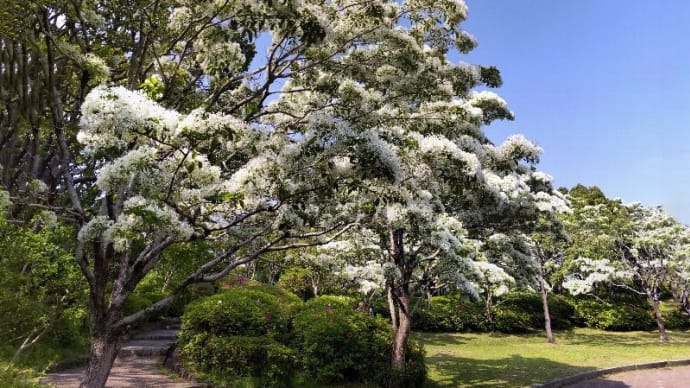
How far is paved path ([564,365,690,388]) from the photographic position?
1380 centimetres

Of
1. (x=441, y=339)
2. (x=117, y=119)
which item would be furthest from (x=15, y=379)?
(x=441, y=339)

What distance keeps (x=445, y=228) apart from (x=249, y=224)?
4521 mm

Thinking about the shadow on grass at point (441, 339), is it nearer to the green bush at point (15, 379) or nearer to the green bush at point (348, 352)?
the green bush at point (348, 352)

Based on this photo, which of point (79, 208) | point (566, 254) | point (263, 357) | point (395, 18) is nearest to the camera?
point (79, 208)

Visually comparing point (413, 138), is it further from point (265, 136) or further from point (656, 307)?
point (656, 307)

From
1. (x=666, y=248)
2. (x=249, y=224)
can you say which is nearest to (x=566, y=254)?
(x=666, y=248)

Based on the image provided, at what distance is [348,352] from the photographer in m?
12.0

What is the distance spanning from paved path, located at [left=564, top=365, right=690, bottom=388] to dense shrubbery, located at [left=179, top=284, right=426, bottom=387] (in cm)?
605

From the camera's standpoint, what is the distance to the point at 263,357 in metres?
11.4

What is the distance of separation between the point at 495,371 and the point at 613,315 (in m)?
17.6

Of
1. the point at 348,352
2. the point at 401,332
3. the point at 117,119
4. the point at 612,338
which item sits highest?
the point at 117,119

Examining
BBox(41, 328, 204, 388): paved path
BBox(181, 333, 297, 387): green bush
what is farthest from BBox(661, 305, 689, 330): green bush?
BBox(41, 328, 204, 388): paved path

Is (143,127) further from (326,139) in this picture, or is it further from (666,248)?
(666,248)

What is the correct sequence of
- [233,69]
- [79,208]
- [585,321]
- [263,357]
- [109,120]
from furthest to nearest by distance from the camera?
[585,321], [263,357], [233,69], [79,208], [109,120]
